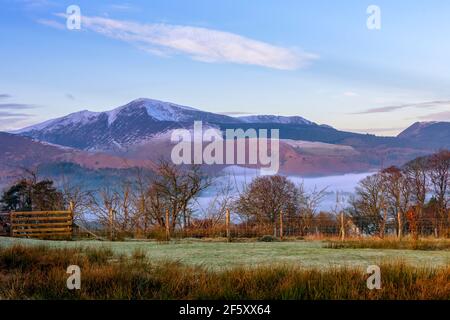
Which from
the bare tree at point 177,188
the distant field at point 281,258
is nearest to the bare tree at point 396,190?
the bare tree at point 177,188

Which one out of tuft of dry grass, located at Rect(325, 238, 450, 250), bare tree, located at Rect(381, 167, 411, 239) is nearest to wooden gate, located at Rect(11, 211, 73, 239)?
tuft of dry grass, located at Rect(325, 238, 450, 250)

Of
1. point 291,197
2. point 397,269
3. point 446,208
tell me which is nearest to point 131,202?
point 291,197

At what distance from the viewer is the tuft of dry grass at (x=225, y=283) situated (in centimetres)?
835

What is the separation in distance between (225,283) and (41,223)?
17.1 meters

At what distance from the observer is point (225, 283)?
28.5 feet

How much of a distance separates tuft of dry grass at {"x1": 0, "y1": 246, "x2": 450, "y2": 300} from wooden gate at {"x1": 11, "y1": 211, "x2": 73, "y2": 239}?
45.3 ft

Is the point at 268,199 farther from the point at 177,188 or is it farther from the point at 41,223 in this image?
the point at 41,223

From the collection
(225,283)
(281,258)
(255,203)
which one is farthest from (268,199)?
(225,283)

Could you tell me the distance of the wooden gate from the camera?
23.4 m

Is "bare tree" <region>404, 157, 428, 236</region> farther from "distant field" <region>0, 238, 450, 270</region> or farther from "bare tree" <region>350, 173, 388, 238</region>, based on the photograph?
"distant field" <region>0, 238, 450, 270</region>

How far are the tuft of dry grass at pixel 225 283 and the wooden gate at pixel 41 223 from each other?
13.8 metres

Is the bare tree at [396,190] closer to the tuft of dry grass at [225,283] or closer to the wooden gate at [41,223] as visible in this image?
the wooden gate at [41,223]
